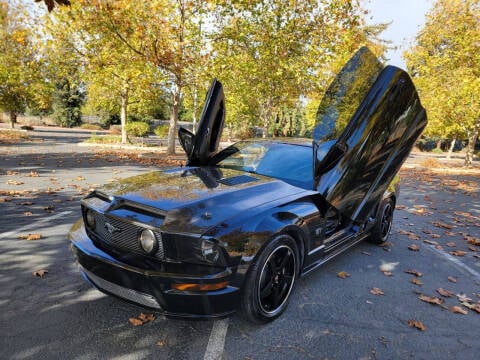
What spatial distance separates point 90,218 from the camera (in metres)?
2.68

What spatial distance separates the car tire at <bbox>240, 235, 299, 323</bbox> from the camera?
7.72 feet

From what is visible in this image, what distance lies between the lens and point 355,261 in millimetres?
4074

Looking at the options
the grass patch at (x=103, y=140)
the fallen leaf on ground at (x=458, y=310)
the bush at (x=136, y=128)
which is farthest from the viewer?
the bush at (x=136, y=128)

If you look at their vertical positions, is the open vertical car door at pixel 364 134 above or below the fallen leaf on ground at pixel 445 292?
above

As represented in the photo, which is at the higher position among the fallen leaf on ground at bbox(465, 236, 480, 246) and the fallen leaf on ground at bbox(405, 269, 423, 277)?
the fallen leaf on ground at bbox(465, 236, 480, 246)

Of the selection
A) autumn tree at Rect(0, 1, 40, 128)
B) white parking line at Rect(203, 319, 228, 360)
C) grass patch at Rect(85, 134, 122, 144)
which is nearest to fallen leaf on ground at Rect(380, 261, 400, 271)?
white parking line at Rect(203, 319, 228, 360)

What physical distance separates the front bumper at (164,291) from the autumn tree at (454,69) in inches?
625

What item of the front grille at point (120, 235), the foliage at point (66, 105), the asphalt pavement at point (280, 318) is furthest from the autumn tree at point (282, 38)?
the foliage at point (66, 105)

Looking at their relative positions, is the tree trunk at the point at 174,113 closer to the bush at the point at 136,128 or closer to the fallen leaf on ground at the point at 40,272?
the bush at the point at 136,128

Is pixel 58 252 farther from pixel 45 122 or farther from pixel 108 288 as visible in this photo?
pixel 45 122

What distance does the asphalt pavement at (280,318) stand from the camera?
226 cm

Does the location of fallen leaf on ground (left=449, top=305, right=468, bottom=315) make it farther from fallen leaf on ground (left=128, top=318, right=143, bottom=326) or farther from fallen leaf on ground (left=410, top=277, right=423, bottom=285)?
fallen leaf on ground (left=128, top=318, right=143, bottom=326)

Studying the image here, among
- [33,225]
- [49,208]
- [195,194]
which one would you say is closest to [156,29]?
[49,208]

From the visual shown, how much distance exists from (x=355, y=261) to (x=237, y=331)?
2.18m
